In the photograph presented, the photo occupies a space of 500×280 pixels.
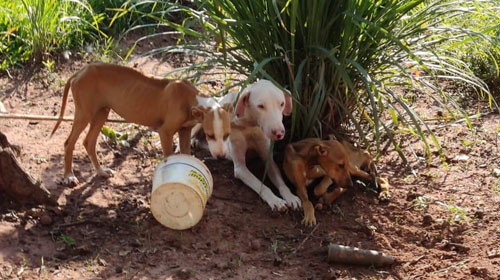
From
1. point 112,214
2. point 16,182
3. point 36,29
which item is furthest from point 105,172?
point 36,29

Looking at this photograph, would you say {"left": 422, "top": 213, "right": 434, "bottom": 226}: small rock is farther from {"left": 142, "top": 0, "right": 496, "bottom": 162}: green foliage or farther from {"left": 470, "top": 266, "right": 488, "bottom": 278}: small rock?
{"left": 470, "top": 266, "right": 488, "bottom": 278}: small rock

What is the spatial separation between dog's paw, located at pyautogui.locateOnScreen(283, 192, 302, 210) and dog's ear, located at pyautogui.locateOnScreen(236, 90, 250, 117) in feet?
1.92

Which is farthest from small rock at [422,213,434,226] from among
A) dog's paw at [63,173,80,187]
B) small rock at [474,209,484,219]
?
dog's paw at [63,173,80,187]

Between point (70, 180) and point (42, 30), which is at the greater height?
point (42, 30)

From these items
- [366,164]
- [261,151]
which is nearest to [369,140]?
[366,164]

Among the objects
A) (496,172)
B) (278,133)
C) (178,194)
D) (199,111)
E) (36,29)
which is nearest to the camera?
(178,194)

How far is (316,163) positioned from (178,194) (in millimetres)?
1060

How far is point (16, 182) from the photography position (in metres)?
4.45

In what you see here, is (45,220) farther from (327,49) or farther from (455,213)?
(455,213)

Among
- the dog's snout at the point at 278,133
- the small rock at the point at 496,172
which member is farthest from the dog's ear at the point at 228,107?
the small rock at the point at 496,172

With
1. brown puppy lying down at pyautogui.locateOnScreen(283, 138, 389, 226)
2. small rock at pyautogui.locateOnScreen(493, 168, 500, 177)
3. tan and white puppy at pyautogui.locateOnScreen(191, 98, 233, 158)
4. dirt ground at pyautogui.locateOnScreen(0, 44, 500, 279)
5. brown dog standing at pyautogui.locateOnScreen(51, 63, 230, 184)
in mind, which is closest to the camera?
dirt ground at pyautogui.locateOnScreen(0, 44, 500, 279)

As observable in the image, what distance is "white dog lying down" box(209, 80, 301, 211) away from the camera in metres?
4.89

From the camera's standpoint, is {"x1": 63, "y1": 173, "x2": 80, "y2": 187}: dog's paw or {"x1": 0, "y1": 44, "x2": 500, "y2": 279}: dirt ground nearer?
{"x1": 0, "y1": 44, "x2": 500, "y2": 279}: dirt ground

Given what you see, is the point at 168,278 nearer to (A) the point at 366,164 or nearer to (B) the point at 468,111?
(A) the point at 366,164
